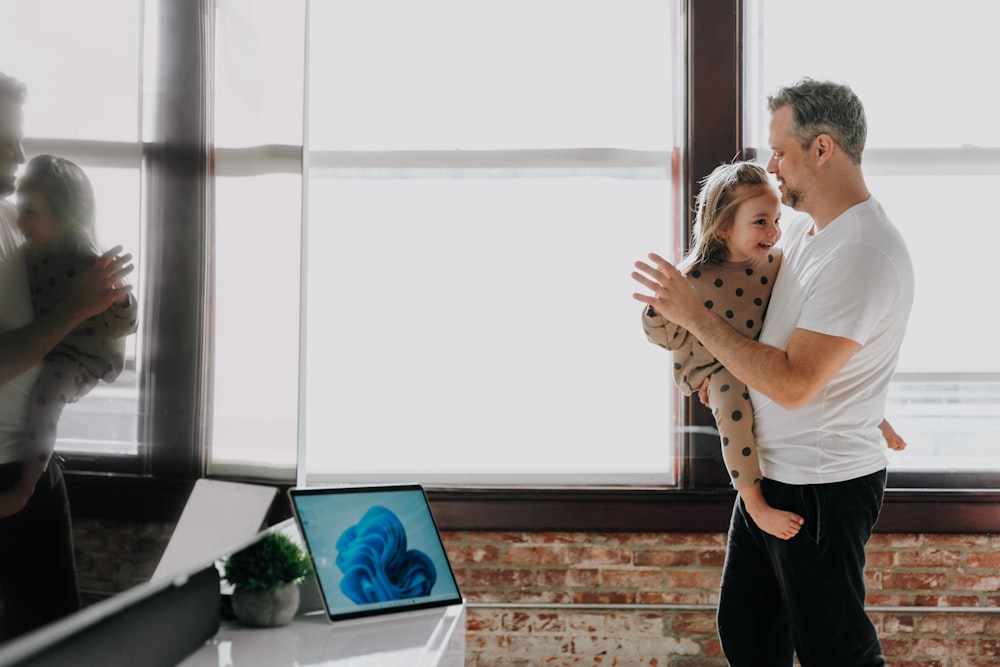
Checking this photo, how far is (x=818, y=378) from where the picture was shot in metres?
1.63

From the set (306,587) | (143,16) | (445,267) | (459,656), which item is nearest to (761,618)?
(459,656)

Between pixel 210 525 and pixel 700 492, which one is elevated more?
pixel 210 525

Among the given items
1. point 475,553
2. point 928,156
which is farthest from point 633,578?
point 928,156

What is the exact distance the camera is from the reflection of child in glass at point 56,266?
75 centimetres

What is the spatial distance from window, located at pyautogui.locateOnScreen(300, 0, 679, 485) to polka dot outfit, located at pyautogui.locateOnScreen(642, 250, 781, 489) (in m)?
0.74

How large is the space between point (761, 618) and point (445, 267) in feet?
4.81

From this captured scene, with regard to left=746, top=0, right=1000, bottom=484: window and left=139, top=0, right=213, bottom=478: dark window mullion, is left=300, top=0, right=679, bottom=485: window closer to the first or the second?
left=746, top=0, right=1000, bottom=484: window

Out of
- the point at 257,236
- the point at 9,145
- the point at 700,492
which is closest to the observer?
the point at 9,145

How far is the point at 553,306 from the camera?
2.78m

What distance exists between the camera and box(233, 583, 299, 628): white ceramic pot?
136cm

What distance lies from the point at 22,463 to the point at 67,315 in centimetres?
15

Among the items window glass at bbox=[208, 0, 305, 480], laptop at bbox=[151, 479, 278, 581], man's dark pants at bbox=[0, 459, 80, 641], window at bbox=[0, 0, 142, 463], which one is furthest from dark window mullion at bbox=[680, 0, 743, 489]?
man's dark pants at bbox=[0, 459, 80, 641]

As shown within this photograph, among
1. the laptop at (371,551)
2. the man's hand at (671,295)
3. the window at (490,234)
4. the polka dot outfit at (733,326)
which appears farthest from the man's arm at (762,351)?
the window at (490,234)

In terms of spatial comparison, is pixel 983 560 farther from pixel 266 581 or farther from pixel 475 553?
pixel 266 581
